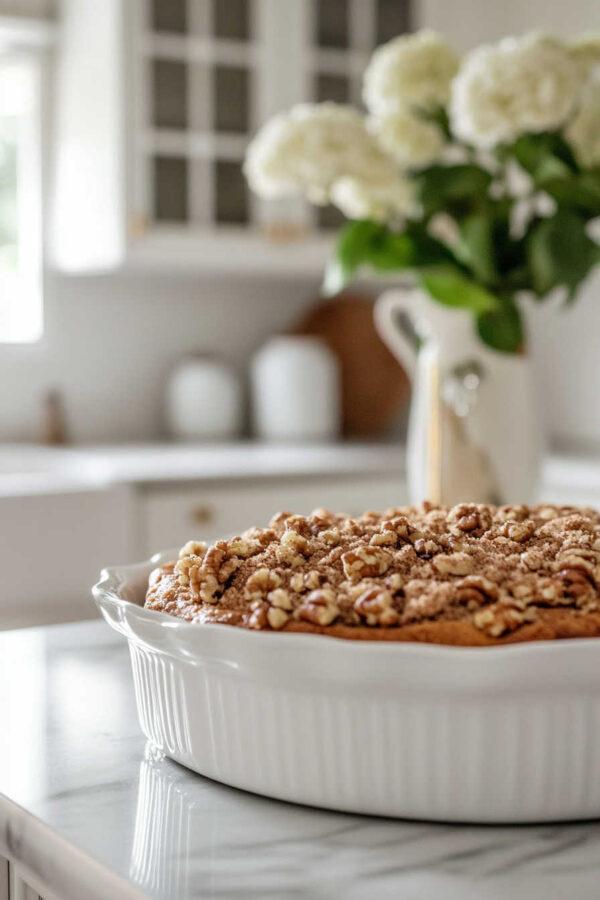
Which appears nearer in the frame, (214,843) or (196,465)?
(214,843)

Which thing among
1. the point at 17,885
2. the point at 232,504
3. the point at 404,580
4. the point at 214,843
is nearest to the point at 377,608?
the point at 404,580

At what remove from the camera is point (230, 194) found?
9.87 ft

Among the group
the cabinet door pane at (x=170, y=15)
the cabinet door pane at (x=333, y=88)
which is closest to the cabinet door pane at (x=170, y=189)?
the cabinet door pane at (x=170, y=15)

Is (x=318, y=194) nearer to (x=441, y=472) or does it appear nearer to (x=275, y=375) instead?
(x=441, y=472)

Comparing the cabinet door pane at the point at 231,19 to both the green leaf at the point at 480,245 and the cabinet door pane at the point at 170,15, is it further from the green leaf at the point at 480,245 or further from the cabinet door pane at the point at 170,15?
the green leaf at the point at 480,245

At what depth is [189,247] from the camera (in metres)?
2.92

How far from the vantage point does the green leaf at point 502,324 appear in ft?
4.82

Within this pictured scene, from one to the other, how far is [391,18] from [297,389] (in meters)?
0.97

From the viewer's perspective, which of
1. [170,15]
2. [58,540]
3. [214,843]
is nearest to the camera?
[214,843]

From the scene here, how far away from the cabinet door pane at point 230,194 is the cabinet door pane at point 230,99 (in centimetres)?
9

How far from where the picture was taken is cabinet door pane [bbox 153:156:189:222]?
9.45 ft

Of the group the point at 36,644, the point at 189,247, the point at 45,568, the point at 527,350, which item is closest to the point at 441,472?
the point at 527,350

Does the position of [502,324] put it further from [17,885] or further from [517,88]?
[17,885]

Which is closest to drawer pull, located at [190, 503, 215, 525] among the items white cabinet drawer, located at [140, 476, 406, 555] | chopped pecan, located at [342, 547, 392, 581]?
white cabinet drawer, located at [140, 476, 406, 555]
